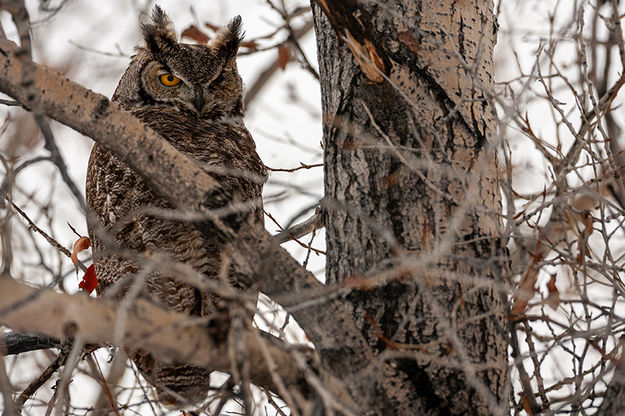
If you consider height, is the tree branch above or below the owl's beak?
below

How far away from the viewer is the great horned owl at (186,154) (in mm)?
2557

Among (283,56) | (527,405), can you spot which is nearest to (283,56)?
(283,56)

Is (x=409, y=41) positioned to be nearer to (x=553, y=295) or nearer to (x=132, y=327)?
(x=553, y=295)

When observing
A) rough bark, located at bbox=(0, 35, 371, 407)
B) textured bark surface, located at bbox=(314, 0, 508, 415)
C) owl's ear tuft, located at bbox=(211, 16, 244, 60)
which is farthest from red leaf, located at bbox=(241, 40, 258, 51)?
rough bark, located at bbox=(0, 35, 371, 407)

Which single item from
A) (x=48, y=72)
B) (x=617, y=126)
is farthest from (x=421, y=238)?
(x=617, y=126)

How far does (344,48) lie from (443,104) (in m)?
0.37

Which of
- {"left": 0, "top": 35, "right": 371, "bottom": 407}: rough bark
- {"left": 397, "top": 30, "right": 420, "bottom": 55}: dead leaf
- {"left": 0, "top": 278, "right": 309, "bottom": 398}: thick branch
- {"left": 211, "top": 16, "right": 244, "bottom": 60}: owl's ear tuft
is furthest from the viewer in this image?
{"left": 211, "top": 16, "right": 244, "bottom": 60}: owl's ear tuft

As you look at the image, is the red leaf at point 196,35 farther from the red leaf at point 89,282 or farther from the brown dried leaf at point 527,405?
the brown dried leaf at point 527,405

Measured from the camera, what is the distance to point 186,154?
2770 millimetres

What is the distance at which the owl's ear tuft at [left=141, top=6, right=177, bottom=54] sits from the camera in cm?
354

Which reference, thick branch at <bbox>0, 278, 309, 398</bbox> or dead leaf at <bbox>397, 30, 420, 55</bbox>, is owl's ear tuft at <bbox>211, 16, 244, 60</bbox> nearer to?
dead leaf at <bbox>397, 30, 420, 55</bbox>

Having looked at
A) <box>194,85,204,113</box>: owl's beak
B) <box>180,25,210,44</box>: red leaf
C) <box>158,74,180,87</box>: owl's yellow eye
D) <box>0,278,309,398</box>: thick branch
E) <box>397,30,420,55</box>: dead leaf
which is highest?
<box>180,25,210,44</box>: red leaf

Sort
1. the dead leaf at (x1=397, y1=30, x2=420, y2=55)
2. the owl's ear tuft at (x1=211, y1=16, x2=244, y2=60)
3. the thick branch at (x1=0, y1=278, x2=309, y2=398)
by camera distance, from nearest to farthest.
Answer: the thick branch at (x1=0, y1=278, x2=309, y2=398)
the dead leaf at (x1=397, y1=30, x2=420, y2=55)
the owl's ear tuft at (x1=211, y1=16, x2=244, y2=60)

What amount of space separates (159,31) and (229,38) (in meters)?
0.39
